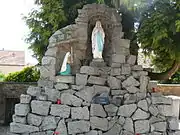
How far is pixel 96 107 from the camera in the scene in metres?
5.45

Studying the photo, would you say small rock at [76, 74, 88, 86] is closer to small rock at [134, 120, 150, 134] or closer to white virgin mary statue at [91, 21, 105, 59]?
white virgin mary statue at [91, 21, 105, 59]

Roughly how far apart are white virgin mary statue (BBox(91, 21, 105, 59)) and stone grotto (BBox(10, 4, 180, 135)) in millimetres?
209

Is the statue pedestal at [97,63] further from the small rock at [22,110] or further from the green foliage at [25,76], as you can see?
the green foliage at [25,76]

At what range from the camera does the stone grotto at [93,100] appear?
5500 mm

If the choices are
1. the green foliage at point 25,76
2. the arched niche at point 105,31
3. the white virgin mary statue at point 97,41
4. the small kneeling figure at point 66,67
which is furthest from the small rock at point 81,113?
the green foliage at point 25,76

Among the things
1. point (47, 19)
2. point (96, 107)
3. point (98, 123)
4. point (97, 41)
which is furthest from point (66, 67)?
point (47, 19)

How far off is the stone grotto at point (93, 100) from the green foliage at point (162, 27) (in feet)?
3.86

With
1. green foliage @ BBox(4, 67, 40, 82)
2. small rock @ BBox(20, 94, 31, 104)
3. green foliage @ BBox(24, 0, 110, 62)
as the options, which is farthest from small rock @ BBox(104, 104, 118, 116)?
green foliage @ BBox(4, 67, 40, 82)

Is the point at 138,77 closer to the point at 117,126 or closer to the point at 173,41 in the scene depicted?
the point at 117,126

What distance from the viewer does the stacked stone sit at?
216 inches

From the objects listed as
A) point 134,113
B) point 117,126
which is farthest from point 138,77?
point 117,126

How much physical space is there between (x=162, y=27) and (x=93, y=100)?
2690 millimetres

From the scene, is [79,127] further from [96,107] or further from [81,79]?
A: [81,79]

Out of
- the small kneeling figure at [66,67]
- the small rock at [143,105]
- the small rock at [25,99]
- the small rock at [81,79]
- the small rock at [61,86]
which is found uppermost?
the small kneeling figure at [66,67]
